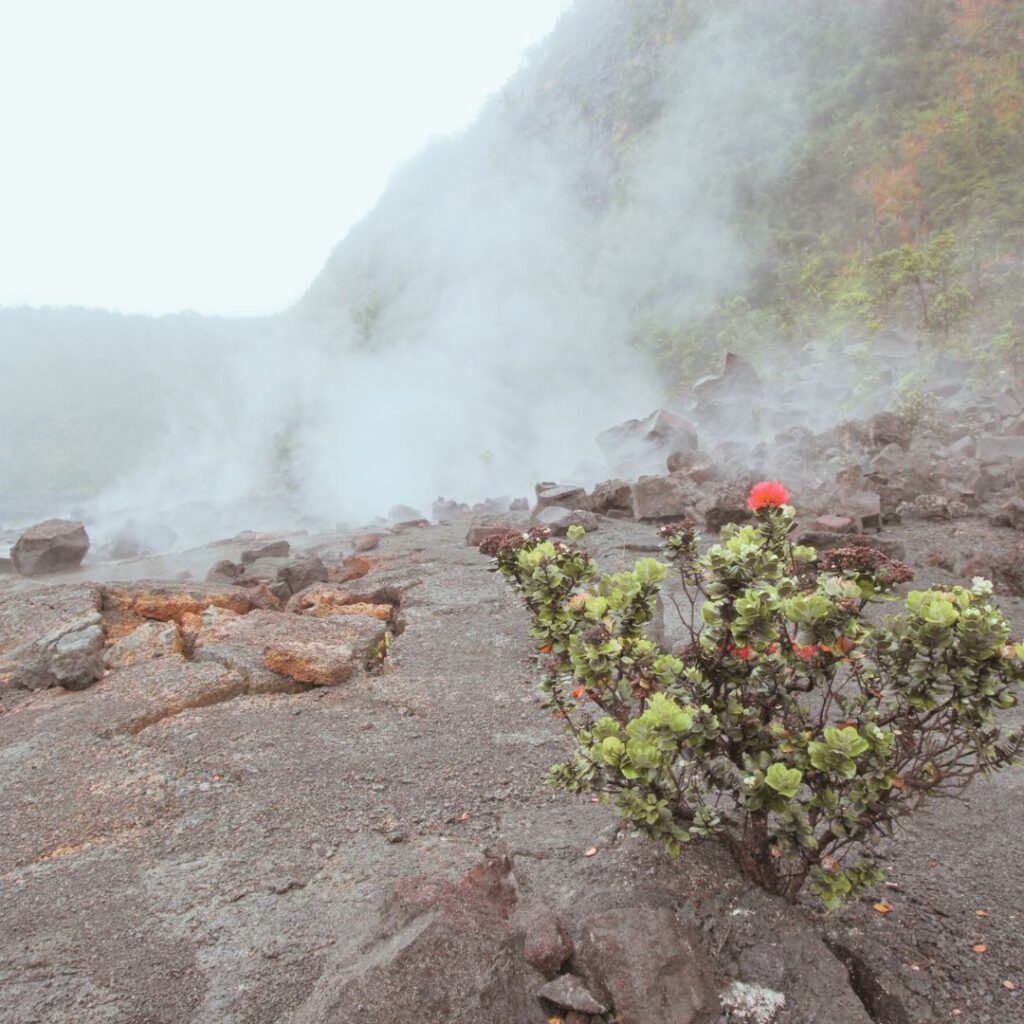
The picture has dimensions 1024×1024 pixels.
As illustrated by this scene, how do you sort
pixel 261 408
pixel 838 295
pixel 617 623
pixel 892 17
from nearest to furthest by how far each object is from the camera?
pixel 617 623 < pixel 838 295 < pixel 892 17 < pixel 261 408

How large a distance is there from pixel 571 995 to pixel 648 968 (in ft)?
0.72

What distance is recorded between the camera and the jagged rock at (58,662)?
5.00 meters

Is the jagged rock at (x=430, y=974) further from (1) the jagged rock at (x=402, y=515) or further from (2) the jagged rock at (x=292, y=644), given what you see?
(1) the jagged rock at (x=402, y=515)

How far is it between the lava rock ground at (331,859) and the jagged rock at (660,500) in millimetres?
5147

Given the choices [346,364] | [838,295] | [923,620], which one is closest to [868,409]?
[838,295]

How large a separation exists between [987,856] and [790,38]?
3744 centimetres

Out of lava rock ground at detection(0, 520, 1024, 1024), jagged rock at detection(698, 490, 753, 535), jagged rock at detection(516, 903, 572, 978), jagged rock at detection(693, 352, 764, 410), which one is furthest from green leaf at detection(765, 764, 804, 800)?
jagged rock at detection(693, 352, 764, 410)

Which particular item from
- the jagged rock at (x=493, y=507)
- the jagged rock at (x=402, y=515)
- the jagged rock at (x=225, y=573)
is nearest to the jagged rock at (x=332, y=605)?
the jagged rock at (x=225, y=573)

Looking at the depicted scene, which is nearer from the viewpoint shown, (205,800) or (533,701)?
(205,800)

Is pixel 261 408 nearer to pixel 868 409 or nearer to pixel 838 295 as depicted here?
pixel 838 295

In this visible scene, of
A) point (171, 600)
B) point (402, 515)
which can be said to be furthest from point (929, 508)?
point (402, 515)

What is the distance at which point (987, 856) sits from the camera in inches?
108

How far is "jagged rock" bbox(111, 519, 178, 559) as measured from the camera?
56.0 feet

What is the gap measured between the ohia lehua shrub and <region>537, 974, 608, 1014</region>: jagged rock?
17.6 inches
